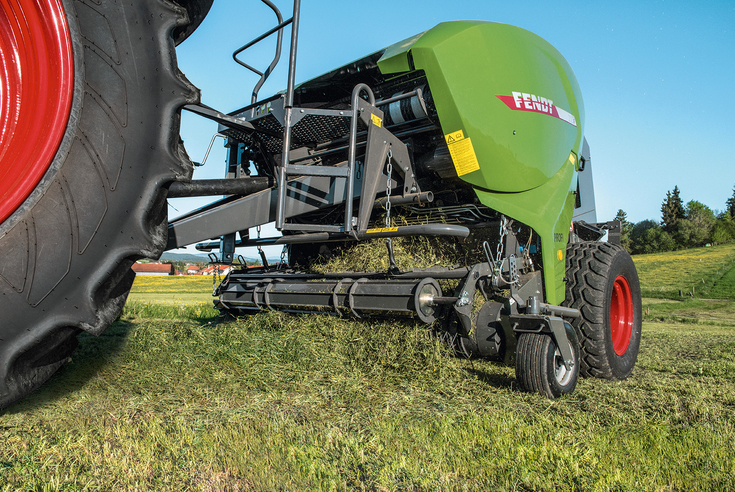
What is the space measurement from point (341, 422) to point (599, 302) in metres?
2.54

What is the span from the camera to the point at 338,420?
2.34 m

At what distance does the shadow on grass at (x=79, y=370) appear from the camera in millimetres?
2512

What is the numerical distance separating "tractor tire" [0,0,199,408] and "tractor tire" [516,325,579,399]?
2258mm

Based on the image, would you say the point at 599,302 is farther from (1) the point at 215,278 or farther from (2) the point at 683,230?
(2) the point at 683,230

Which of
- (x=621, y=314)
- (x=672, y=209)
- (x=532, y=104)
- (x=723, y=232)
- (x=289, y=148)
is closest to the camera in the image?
(x=289, y=148)

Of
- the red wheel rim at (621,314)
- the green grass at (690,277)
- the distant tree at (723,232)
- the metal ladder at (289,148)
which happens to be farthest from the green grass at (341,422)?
the distant tree at (723,232)

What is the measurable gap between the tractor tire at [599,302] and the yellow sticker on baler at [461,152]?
1.48 m

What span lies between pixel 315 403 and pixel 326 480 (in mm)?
932

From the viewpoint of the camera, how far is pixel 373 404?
2.66 meters

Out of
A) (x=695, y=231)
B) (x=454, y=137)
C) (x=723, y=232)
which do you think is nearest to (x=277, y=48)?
(x=454, y=137)

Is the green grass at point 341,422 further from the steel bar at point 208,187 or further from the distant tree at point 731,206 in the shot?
the distant tree at point 731,206

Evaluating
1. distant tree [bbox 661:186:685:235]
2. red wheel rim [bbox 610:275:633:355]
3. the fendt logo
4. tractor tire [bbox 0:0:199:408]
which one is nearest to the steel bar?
tractor tire [bbox 0:0:199:408]

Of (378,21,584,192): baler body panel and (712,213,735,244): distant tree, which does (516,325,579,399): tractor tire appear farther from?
(712,213,735,244): distant tree

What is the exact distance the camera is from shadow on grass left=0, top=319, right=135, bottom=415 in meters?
2.51
